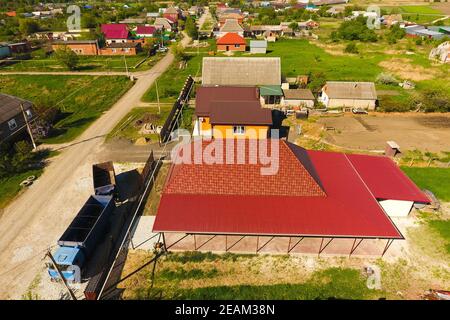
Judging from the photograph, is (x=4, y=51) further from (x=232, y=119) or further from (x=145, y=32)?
(x=232, y=119)

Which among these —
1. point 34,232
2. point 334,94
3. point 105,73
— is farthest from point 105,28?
point 34,232

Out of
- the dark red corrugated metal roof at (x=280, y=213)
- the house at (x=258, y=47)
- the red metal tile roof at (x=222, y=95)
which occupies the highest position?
the house at (x=258, y=47)

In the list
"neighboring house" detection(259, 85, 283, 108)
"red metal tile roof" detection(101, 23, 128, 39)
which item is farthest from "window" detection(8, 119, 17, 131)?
"red metal tile roof" detection(101, 23, 128, 39)

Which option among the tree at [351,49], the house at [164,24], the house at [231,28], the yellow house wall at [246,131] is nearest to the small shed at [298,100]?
the yellow house wall at [246,131]

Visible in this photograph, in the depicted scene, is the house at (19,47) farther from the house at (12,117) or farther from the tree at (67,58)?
the house at (12,117)

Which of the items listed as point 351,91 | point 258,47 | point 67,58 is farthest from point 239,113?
point 258,47

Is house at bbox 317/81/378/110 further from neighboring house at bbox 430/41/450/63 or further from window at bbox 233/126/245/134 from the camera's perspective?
neighboring house at bbox 430/41/450/63
